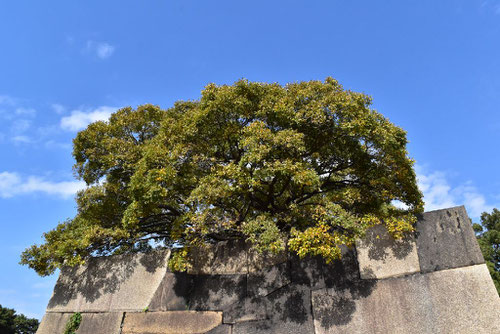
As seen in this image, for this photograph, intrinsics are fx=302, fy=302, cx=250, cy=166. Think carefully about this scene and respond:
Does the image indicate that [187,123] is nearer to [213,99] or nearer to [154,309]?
[213,99]

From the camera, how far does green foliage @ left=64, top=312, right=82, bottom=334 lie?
9131 mm

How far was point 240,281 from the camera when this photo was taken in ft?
27.6

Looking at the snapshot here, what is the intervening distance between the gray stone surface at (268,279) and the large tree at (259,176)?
25.9 inches

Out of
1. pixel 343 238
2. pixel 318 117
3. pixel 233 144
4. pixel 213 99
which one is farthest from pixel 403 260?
pixel 213 99

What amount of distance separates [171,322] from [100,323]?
94.7 inches

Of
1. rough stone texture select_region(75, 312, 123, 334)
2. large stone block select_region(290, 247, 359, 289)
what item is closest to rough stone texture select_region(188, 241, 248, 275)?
large stone block select_region(290, 247, 359, 289)

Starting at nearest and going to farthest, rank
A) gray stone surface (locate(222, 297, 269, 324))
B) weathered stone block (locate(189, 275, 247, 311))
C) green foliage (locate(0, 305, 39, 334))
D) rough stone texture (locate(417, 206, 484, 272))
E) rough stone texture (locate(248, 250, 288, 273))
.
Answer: rough stone texture (locate(417, 206, 484, 272)) → gray stone surface (locate(222, 297, 269, 324)) → weathered stone block (locate(189, 275, 247, 311)) → rough stone texture (locate(248, 250, 288, 273)) → green foliage (locate(0, 305, 39, 334))

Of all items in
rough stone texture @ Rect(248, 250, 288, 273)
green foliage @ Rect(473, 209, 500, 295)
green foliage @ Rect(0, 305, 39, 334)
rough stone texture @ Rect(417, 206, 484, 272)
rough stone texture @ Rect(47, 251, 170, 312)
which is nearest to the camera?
rough stone texture @ Rect(417, 206, 484, 272)

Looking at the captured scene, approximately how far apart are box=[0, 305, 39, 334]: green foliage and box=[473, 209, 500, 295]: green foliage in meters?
39.1

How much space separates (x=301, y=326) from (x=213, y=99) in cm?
624

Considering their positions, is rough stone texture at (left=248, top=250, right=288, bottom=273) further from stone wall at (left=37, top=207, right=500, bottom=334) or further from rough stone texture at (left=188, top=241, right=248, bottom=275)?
rough stone texture at (left=188, top=241, right=248, bottom=275)

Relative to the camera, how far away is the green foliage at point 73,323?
9.13 m

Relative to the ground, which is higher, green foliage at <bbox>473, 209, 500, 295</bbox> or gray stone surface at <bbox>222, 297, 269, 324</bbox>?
green foliage at <bbox>473, 209, 500, 295</bbox>

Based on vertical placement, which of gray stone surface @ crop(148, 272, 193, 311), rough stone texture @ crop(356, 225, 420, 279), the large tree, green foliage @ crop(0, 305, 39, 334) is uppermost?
the large tree
